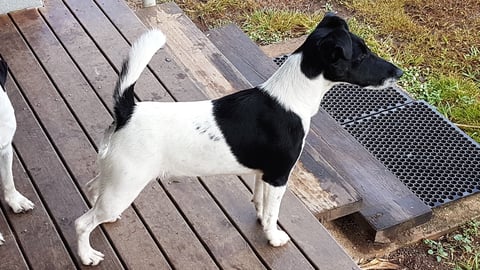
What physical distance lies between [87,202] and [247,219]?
0.70 m

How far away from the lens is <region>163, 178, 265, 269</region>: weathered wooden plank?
2930 mm

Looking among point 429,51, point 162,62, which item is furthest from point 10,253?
point 429,51

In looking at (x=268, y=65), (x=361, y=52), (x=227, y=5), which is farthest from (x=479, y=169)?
(x=227, y=5)

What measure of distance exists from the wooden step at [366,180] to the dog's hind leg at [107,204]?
1.09 metres

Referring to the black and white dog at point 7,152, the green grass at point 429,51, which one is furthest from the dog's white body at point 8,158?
the green grass at point 429,51

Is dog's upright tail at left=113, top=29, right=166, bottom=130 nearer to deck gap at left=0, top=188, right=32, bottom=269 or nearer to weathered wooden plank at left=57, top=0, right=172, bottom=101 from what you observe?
deck gap at left=0, top=188, right=32, bottom=269

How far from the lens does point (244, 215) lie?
10.2 ft

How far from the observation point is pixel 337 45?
2496 mm

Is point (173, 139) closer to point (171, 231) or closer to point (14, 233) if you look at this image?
point (171, 231)

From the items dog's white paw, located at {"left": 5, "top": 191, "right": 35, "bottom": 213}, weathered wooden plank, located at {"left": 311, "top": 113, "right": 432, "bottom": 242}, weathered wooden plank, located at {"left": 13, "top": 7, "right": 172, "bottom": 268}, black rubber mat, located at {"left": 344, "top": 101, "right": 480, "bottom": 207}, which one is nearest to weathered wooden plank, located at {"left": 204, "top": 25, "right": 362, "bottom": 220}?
weathered wooden plank, located at {"left": 311, "top": 113, "right": 432, "bottom": 242}

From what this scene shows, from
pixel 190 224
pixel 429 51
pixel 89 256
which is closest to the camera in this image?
pixel 89 256

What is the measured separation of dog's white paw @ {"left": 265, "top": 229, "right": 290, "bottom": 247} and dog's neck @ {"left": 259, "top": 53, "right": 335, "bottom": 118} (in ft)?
1.81

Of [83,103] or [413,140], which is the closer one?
[83,103]

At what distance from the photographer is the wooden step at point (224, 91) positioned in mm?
2971
